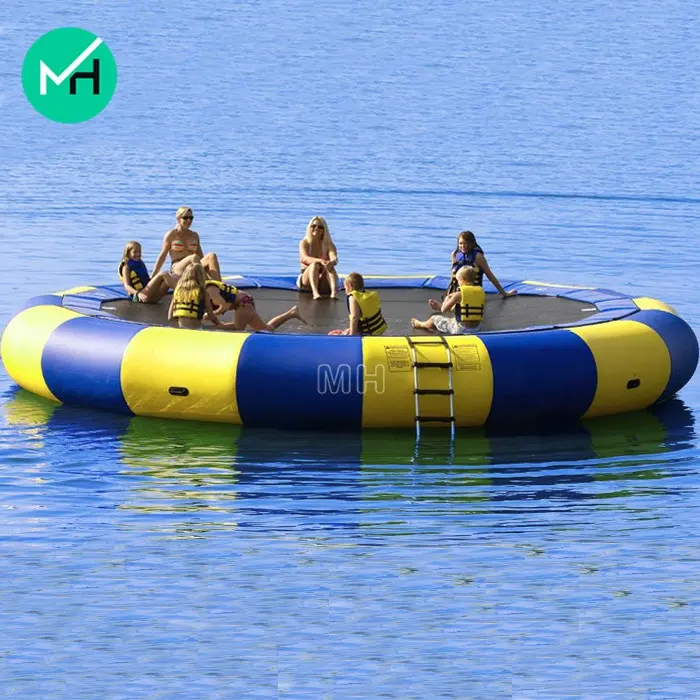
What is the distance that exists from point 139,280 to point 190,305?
70.4 inches

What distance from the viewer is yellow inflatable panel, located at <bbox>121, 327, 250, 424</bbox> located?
1215cm

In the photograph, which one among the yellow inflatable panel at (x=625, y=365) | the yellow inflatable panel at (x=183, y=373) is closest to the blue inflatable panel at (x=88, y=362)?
the yellow inflatable panel at (x=183, y=373)

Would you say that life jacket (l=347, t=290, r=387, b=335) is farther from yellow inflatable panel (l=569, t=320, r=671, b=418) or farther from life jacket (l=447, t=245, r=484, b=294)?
life jacket (l=447, t=245, r=484, b=294)

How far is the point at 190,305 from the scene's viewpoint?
41.9ft

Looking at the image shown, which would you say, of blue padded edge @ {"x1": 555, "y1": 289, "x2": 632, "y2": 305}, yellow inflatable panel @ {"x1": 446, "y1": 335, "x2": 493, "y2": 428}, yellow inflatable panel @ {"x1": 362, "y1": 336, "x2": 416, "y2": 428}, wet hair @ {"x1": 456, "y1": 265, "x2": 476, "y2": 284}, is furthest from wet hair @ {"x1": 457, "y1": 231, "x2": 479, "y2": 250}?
yellow inflatable panel @ {"x1": 362, "y1": 336, "x2": 416, "y2": 428}

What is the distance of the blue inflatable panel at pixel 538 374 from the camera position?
479 inches

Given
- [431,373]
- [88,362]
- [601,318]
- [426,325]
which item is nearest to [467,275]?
[426,325]

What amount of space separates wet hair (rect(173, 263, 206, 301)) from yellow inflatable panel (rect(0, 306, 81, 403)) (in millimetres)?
960

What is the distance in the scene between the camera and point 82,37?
5969cm

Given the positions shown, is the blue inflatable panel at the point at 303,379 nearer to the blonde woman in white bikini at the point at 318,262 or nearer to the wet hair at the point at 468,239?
the wet hair at the point at 468,239

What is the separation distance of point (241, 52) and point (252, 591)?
49298mm

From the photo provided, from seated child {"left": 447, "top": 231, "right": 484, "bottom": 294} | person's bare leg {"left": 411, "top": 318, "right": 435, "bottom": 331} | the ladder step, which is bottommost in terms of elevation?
the ladder step

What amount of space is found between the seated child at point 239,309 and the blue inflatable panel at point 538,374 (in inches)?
73.0

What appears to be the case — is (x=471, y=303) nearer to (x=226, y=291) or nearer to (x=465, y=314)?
(x=465, y=314)
